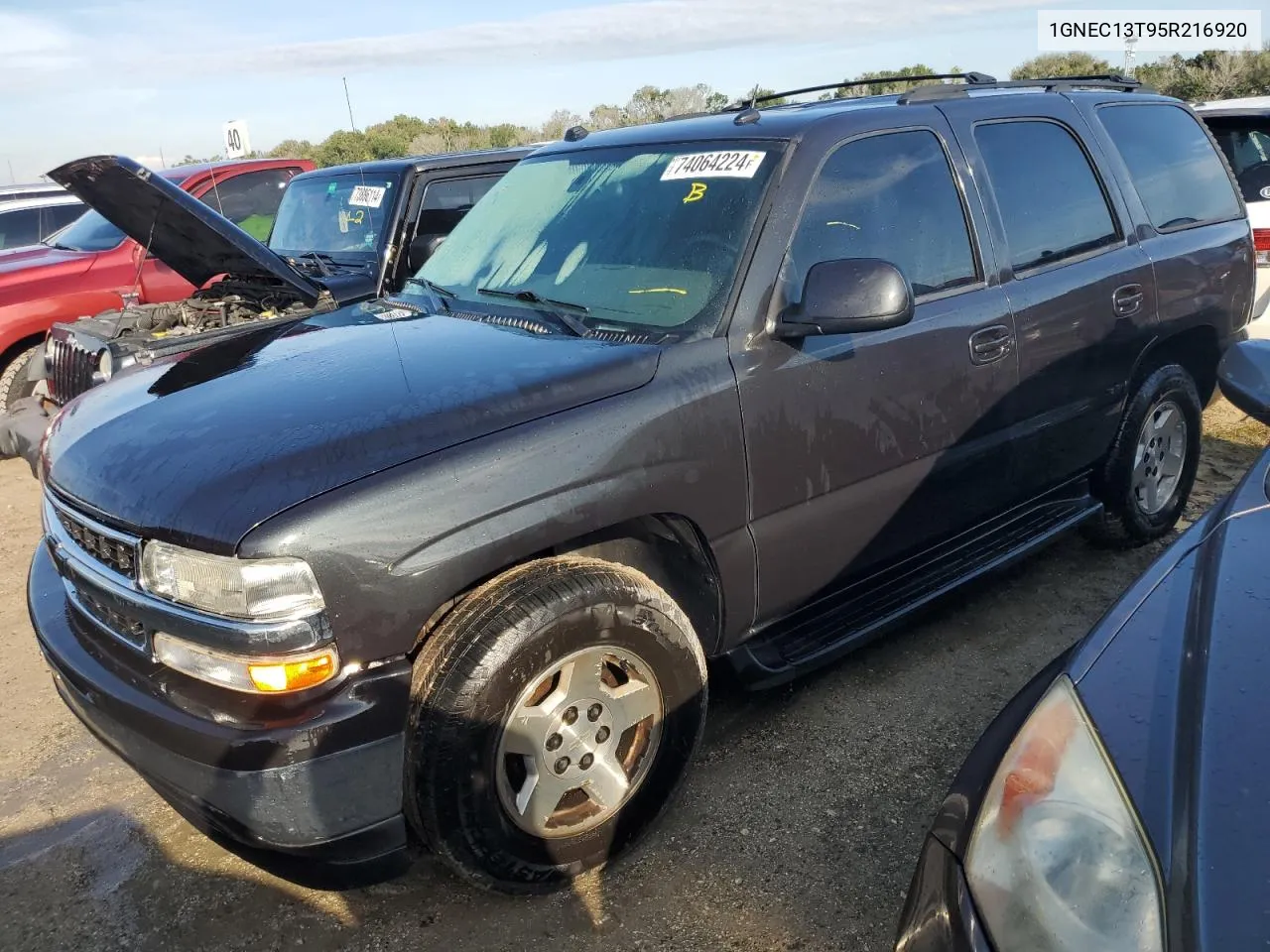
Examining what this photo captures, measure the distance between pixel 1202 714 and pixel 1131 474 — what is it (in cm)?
299

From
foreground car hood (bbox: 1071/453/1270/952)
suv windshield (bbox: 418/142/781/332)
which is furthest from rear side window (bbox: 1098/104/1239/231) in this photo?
foreground car hood (bbox: 1071/453/1270/952)

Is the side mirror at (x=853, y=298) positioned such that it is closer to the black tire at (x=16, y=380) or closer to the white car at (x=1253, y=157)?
the white car at (x=1253, y=157)

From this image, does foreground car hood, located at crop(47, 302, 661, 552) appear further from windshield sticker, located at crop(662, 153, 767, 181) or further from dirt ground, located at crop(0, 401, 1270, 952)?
dirt ground, located at crop(0, 401, 1270, 952)

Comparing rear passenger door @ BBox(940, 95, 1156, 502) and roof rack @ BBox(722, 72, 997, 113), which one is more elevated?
roof rack @ BBox(722, 72, 997, 113)

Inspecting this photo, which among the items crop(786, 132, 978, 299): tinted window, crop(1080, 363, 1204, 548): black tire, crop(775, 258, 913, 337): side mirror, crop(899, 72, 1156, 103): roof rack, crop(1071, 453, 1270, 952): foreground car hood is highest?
crop(899, 72, 1156, 103): roof rack

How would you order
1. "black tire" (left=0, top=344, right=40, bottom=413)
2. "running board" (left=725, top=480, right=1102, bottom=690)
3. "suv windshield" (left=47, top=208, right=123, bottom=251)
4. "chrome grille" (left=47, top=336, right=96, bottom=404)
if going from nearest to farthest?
"running board" (left=725, top=480, right=1102, bottom=690) < "chrome grille" (left=47, top=336, right=96, bottom=404) < "black tire" (left=0, top=344, right=40, bottom=413) < "suv windshield" (left=47, top=208, right=123, bottom=251)

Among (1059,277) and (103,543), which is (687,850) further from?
(1059,277)

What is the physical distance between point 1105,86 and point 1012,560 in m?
2.21

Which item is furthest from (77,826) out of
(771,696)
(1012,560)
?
(1012,560)

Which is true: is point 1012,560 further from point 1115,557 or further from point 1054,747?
point 1054,747

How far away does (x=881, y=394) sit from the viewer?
10.0ft

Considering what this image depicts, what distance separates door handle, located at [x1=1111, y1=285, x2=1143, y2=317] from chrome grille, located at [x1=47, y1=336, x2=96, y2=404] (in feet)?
15.7

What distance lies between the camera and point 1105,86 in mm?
4348

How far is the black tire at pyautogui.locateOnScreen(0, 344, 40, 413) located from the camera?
6.79 meters
